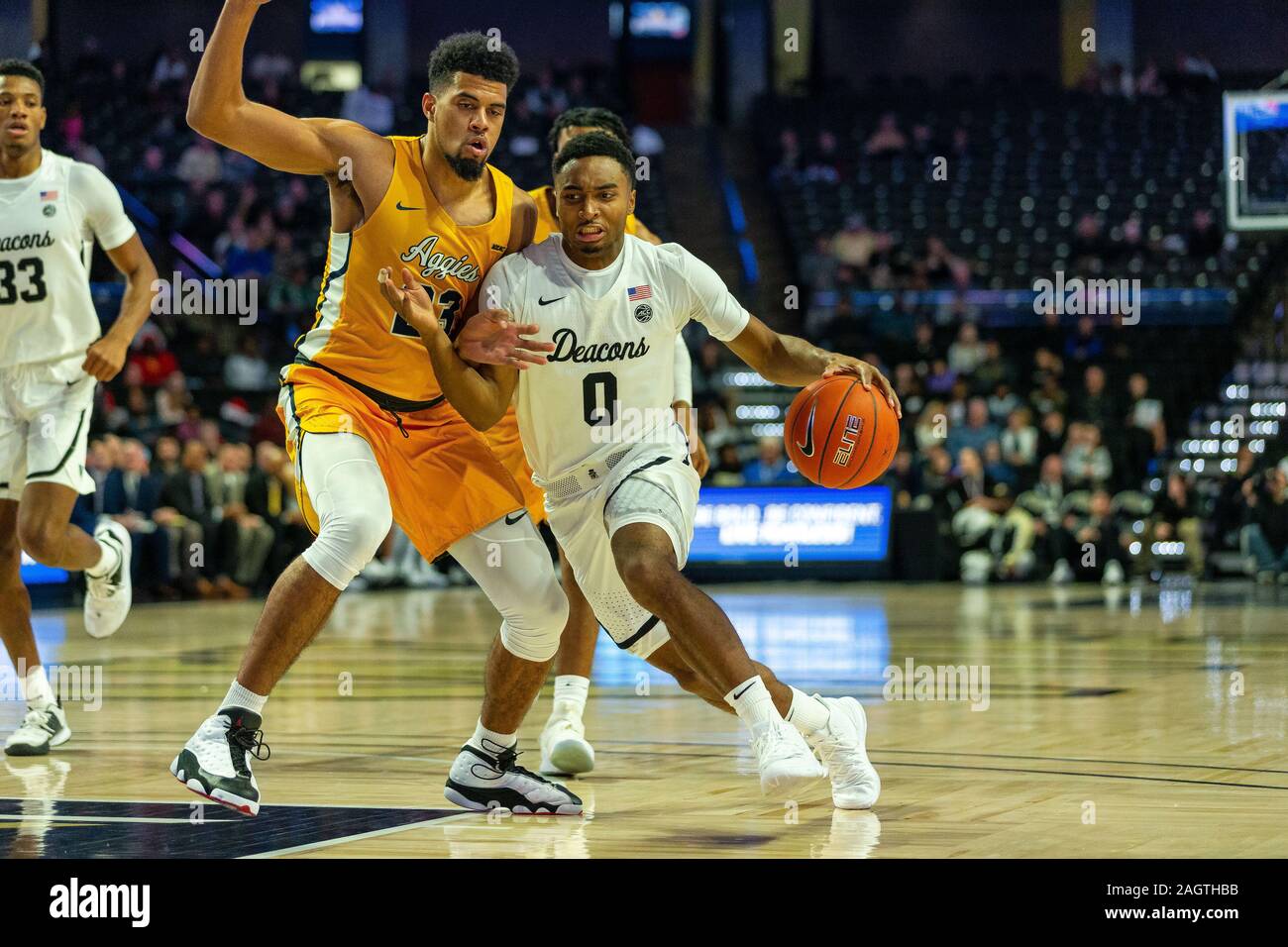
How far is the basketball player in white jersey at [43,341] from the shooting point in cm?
617

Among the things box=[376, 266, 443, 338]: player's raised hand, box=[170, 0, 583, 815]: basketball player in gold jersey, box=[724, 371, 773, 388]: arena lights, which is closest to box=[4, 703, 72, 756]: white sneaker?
box=[170, 0, 583, 815]: basketball player in gold jersey

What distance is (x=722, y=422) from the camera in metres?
17.4

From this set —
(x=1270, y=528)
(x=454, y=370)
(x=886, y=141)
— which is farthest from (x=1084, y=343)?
(x=454, y=370)

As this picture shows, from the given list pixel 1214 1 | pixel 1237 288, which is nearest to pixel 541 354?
pixel 1237 288

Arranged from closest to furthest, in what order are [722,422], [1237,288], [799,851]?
[799,851] < [722,422] < [1237,288]

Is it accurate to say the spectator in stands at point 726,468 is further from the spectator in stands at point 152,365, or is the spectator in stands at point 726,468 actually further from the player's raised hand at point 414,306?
the player's raised hand at point 414,306

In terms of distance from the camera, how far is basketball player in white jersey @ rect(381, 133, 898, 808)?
4707mm

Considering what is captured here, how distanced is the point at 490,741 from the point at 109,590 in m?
2.69

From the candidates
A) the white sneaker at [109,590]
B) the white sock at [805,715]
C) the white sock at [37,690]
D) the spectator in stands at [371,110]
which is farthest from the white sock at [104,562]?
the spectator in stands at [371,110]

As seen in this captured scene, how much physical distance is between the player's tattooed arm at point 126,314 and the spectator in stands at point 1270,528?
1150cm

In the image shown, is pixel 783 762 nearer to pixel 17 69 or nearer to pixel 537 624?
pixel 537 624

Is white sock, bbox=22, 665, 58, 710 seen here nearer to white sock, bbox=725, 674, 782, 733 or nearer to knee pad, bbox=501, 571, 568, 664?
knee pad, bbox=501, 571, 568, 664
